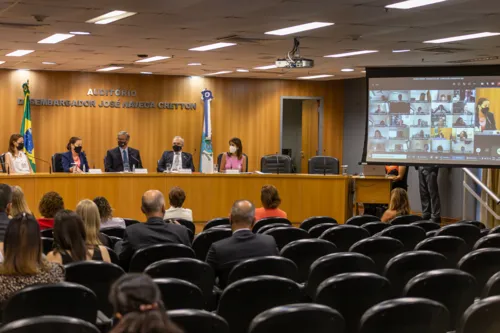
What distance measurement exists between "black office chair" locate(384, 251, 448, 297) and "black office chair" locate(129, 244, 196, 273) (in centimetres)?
150

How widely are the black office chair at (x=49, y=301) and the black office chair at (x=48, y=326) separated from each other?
0.85 metres

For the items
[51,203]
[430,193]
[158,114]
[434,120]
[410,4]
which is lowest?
[430,193]

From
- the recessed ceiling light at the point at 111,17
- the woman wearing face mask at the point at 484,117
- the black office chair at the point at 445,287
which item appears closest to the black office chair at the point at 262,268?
the black office chair at the point at 445,287

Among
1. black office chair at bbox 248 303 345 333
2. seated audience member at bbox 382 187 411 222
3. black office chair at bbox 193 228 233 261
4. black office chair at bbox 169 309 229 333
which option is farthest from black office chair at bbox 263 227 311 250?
black office chair at bbox 169 309 229 333

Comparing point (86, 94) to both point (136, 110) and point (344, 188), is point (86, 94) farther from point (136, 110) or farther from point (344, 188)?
point (344, 188)

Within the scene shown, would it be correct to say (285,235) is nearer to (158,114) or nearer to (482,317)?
(482,317)

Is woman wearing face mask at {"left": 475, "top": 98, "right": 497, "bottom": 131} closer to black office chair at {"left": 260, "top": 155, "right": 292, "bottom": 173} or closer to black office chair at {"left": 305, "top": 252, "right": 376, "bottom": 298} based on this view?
black office chair at {"left": 260, "top": 155, "right": 292, "bottom": 173}

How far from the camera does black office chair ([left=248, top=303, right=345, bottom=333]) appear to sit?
3562 mm

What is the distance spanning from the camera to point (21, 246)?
450 centimetres

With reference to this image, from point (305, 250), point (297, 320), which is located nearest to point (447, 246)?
point (305, 250)

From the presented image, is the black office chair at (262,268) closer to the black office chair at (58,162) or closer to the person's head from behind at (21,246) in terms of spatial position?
the person's head from behind at (21,246)

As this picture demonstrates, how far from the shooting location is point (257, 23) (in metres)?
10.4

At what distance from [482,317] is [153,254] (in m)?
2.65

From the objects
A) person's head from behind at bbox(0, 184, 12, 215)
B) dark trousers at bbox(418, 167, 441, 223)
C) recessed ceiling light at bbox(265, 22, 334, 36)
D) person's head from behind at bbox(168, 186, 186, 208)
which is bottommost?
dark trousers at bbox(418, 167, 441, 223)
